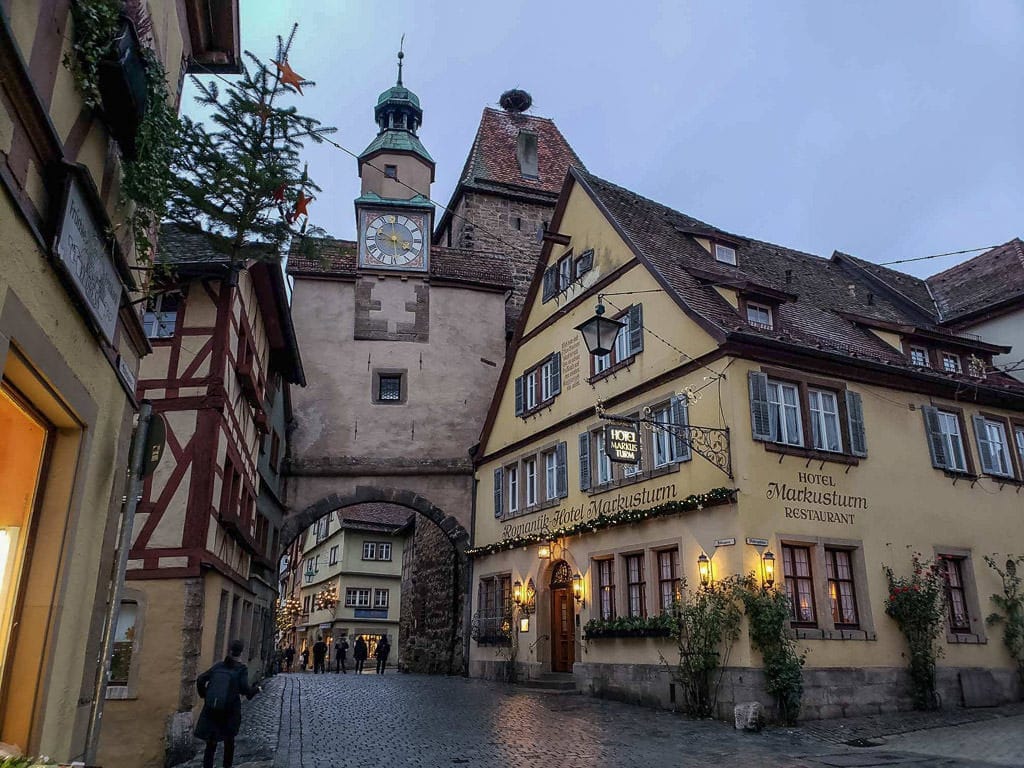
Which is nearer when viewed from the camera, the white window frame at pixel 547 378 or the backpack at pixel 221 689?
the backpack at pixel 221 689

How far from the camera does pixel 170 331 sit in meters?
12.5

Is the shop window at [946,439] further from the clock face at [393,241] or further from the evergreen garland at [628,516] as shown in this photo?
the clock face at [393,241]

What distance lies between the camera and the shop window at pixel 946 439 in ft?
48.5

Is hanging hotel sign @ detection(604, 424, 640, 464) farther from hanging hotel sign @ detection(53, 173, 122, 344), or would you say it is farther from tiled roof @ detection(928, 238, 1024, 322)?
tiled roof @ detection(928, 238, 1024, 322)

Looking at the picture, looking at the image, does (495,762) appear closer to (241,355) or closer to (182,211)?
(182,211)

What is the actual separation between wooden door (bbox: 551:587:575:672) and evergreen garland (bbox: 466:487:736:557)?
4.04ft

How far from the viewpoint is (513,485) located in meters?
20.6

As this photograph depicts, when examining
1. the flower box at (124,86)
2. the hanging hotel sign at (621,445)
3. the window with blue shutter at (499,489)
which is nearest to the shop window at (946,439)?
the hanging hotel sign at (621,445)

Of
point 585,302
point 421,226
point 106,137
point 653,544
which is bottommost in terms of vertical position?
point 653,544

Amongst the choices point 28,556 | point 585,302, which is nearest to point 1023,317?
point 585,302

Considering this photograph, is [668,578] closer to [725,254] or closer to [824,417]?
[824,417]

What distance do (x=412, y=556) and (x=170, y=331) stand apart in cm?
1949

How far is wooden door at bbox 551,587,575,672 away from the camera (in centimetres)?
1739

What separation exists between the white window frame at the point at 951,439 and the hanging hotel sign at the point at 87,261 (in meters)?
13.9
